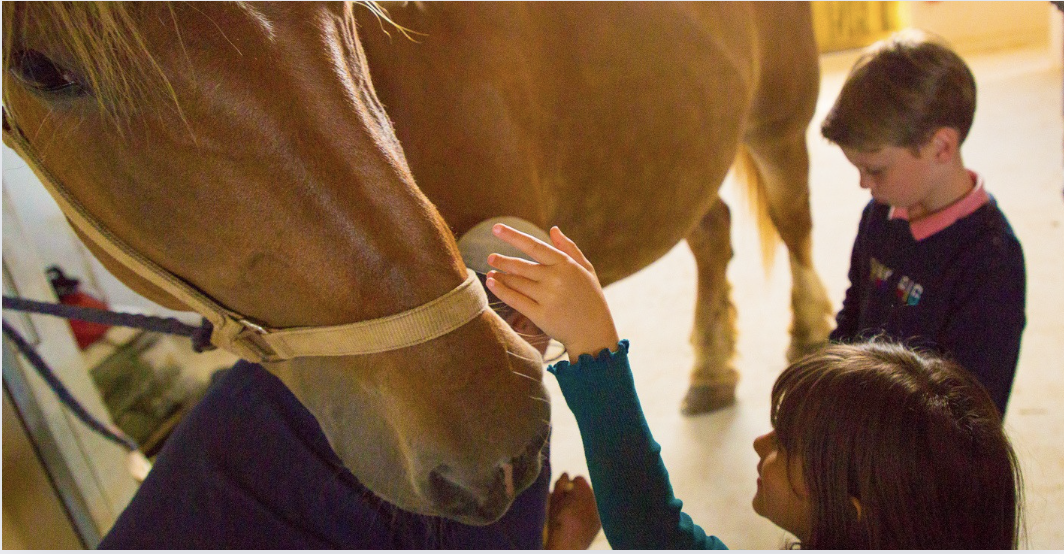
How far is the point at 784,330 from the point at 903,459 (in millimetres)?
1421

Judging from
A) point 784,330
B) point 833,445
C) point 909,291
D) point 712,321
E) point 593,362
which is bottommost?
point 784,330

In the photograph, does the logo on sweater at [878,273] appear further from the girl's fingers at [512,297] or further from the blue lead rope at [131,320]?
the blue lead rope at [131,320]

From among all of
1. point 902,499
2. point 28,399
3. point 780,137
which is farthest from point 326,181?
point 780,137

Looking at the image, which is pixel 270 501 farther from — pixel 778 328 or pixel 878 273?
pixel 778 328

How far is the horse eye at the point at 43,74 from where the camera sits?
48cm

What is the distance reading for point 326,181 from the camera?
488mm

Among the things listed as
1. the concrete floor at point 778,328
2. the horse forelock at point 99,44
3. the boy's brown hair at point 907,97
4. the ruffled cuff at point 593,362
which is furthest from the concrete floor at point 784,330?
the horse forelock at point 99,44

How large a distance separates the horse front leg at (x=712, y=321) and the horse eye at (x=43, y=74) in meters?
1.34

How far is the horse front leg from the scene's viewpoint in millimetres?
1574

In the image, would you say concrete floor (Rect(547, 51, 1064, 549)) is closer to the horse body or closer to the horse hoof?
the horse hoof

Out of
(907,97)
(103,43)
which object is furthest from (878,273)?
(103,43)

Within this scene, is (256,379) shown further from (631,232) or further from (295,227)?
(631,232)

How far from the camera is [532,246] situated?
43 centimetres

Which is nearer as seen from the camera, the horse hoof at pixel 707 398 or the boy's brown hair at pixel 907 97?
the boy's brown hair at pixel 907 97
